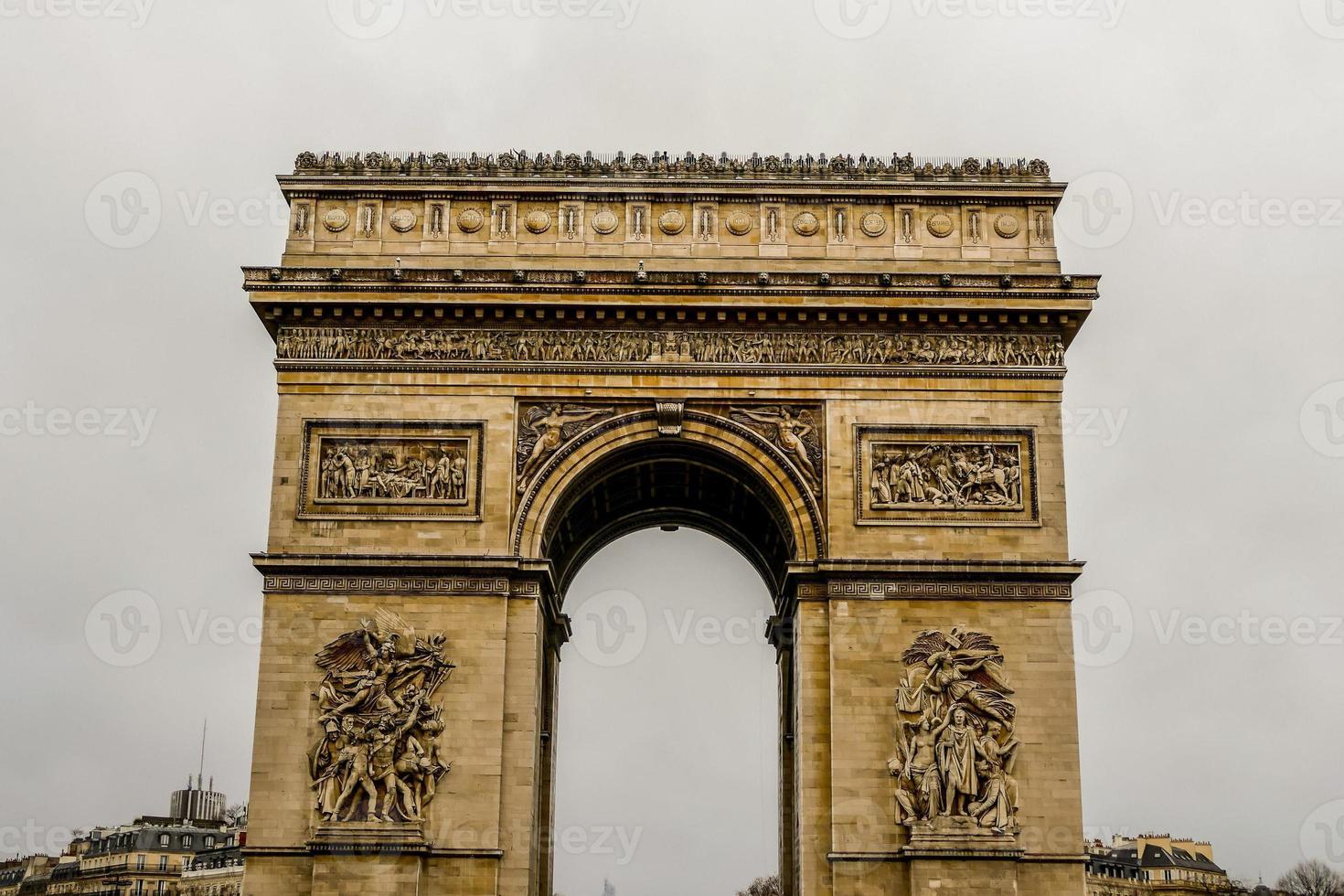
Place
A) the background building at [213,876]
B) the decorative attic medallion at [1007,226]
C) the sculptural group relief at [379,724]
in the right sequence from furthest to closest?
the background building at [213,876] → the decorative attic medallion at [1007,226] → the sculptural group relief at [379,724]

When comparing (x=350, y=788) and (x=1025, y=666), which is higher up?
(x=1025, y=666)

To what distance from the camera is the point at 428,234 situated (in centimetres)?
3006

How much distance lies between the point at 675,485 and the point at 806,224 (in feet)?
19.6

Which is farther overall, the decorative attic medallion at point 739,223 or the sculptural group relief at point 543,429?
the decorative attic medallion at point 739,223

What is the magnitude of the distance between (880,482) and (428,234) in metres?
9.54

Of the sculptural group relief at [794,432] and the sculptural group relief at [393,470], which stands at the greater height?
the sculptural group relief at [794,432]

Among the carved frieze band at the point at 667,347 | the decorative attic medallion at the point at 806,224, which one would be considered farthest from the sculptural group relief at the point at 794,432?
the decorative attic medallion at the point at 806,224

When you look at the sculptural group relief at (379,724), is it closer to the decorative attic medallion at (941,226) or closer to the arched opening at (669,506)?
the arched opening at (669,506)

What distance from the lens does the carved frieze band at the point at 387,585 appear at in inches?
1105

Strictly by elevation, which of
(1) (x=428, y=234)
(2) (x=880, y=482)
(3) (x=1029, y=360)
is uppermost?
(1) (x=428, y=234)

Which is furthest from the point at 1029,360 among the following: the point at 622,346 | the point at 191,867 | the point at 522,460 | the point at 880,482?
the point at 191,867

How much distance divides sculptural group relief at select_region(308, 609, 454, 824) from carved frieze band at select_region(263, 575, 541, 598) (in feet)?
1.71

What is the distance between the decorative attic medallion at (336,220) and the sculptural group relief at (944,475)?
406 inches

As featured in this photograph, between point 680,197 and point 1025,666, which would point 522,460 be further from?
point 1025,666
